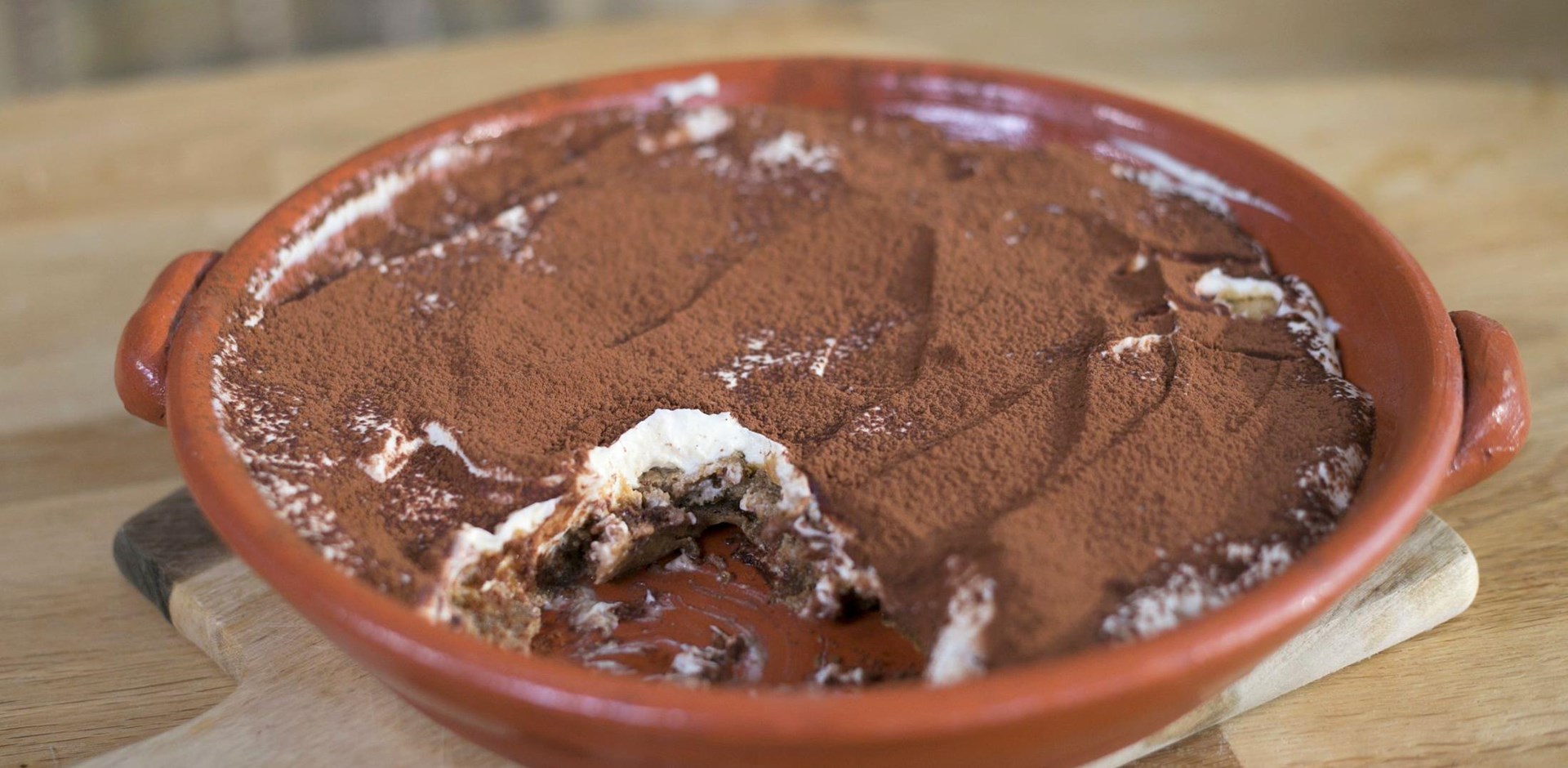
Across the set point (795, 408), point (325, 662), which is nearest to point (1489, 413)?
point (795, 408)

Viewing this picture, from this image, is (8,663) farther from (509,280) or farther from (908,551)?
(908,551)

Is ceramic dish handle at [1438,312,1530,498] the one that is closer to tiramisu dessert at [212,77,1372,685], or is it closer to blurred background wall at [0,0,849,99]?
tiramisu dessert at [212,77,1372,685]

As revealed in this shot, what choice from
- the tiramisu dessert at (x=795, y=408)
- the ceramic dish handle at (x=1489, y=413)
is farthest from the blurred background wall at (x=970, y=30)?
the ceramic dish handle at (x=1489, y=413)

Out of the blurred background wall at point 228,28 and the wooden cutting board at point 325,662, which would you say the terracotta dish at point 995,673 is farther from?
the blurred background wall at point 228,28

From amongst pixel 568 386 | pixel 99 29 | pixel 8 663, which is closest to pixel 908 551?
pixel 568 386

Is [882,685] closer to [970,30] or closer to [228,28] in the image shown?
[970,30]

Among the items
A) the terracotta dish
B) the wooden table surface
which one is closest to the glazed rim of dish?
the terracotta dish

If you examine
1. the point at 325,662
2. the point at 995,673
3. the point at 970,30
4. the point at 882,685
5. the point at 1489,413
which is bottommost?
the point at 325,662
